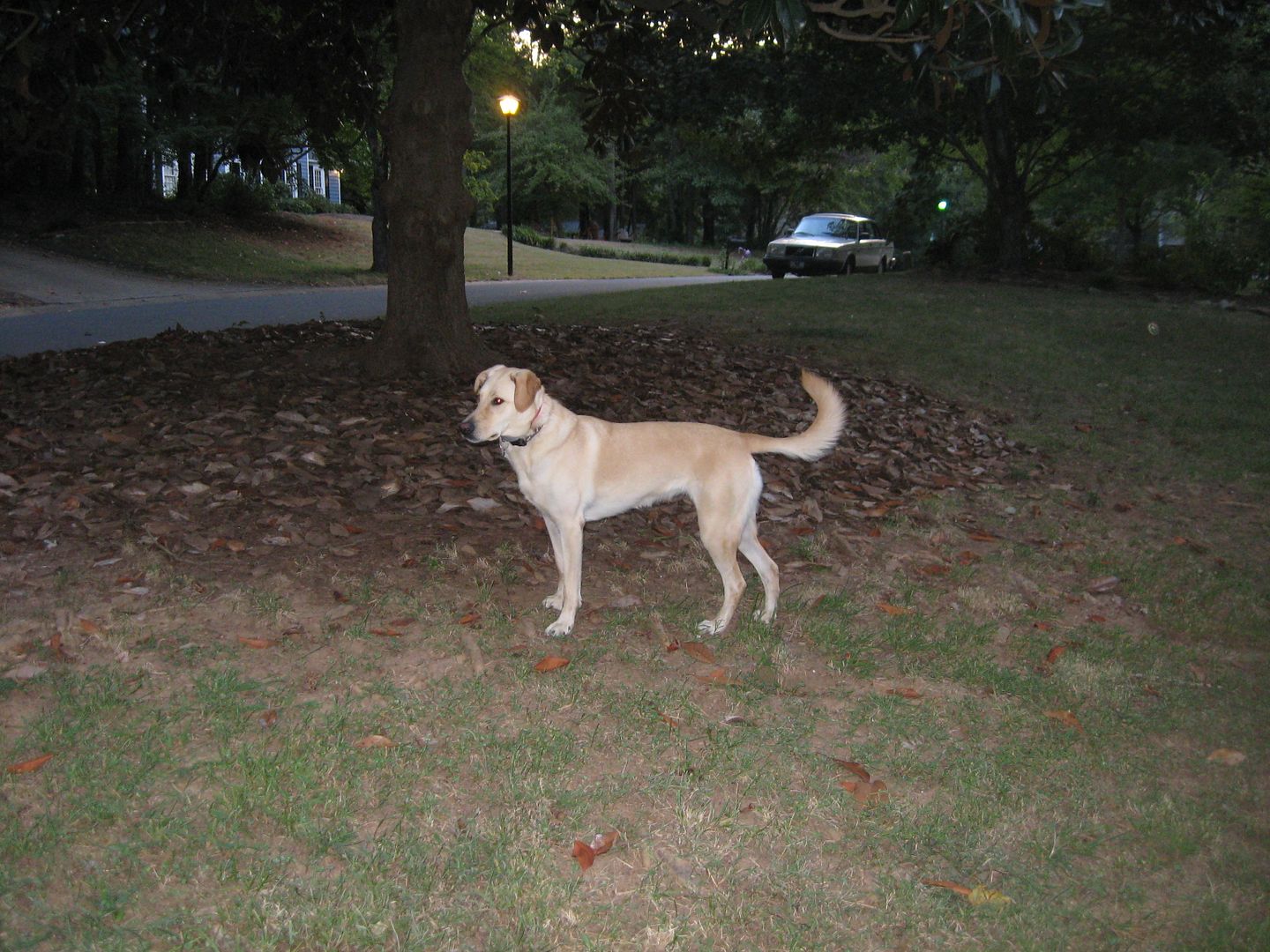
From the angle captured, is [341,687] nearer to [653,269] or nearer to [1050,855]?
[1050,855]

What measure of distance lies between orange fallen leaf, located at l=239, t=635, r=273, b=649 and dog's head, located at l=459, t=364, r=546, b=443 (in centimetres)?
129

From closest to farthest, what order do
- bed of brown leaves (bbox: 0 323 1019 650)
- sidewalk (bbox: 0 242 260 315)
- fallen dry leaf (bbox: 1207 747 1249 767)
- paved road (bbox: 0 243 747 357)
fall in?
fallen dry leaf (bbox: 1207 747 1249 767) < bed of brown leaves (bbox: 0 323 1019 650) < paved road (bbox: 0 243 747 357) < sidewalk (bbox: 0 242 260 315)

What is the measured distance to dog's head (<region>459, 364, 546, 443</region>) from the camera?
454cm

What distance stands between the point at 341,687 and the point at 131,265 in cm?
2187

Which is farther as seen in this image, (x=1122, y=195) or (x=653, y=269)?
(x=653, y=269)

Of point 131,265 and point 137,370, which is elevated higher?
point 131,265

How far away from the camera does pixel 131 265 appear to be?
22203mm

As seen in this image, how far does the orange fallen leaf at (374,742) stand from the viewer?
3.57m

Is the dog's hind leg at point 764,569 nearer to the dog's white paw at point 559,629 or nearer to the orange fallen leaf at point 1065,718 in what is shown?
the dog's white paw at point 559,629

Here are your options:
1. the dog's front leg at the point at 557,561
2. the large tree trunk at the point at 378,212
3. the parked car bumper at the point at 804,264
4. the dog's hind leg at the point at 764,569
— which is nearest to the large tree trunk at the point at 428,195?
the dog's front leg at the point at 557,561

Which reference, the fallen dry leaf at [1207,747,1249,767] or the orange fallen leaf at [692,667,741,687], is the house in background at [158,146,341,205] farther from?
the fallen dry leaf at [1207,747,1249,767]

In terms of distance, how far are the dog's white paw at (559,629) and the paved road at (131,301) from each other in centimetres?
878

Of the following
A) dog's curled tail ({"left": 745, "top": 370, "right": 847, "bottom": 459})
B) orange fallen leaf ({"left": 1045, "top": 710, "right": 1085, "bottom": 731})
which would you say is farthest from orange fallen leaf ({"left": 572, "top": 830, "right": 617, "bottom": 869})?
dog's curled tail ({"left": 745, "top": 370, "right": 847, "bottom": 459})

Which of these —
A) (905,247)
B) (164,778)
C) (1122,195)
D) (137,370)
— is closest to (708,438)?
(164,778)
